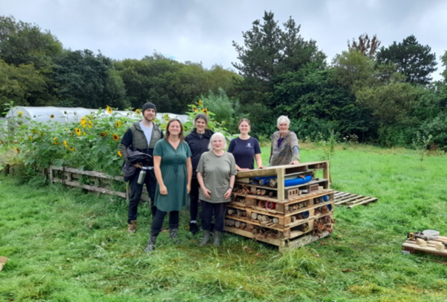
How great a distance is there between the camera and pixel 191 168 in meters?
4.22

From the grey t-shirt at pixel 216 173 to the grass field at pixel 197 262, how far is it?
0.66m

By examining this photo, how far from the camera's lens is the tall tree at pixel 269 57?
2709cm

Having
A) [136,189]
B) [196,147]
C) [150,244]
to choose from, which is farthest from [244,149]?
[150,244]

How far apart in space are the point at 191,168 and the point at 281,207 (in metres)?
1.26

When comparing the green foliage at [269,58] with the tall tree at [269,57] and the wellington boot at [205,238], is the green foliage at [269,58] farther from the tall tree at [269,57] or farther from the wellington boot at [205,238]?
the wellington boot at [205,238]

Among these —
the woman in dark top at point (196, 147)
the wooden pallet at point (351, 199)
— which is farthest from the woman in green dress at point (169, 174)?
the wooden pallet at point (351, 199)

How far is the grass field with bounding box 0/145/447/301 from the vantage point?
282 centimetres

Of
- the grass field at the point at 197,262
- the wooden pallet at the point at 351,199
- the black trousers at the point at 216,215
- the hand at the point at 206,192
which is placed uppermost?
the hand at the point at 206,192

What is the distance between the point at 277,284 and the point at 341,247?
54.7 inches

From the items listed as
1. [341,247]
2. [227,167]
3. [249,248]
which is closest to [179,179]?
[227,167]

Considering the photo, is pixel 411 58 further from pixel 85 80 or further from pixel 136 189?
pixel 136 189

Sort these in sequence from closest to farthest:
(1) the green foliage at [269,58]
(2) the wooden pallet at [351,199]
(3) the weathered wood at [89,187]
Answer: (3) the weathered wood at [89,187]
(2) the wooden pallet at [351,199]
(1) the green foliage at [269,58]

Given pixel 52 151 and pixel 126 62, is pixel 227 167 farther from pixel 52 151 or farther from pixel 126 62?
pixel 126 62

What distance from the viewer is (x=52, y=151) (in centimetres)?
720
